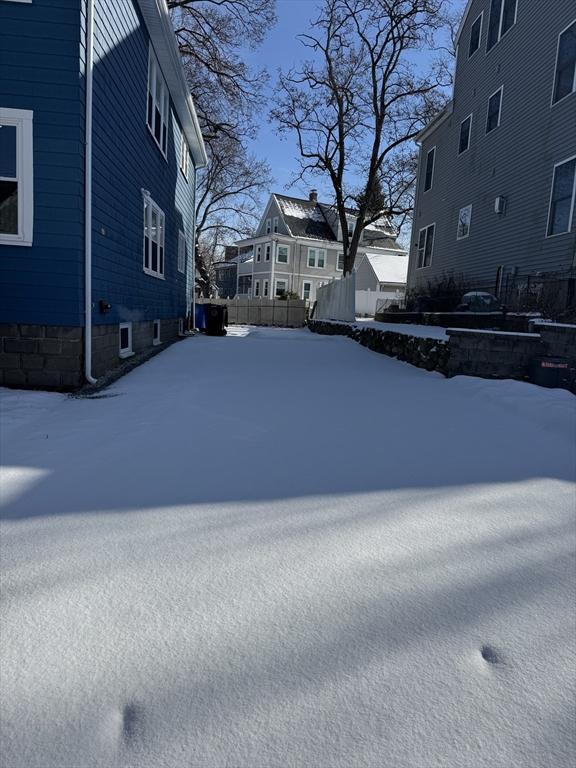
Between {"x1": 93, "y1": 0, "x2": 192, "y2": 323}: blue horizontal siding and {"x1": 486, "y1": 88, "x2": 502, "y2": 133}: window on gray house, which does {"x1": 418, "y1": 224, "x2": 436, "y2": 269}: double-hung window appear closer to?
{"x1": 486, "y1": 88, "x2": 502, "y2": 133}: window on gray house

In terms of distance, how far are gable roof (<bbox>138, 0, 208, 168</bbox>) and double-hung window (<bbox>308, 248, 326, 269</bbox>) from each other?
68.3ft

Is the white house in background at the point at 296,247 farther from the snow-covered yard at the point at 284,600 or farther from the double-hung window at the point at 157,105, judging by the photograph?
the snow-covered yard at the point at 284,600

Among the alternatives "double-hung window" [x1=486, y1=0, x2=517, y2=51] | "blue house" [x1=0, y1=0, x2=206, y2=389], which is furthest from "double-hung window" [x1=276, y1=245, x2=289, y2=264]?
"blue house" [x1=0, y1=0, x2=206, y2=389]

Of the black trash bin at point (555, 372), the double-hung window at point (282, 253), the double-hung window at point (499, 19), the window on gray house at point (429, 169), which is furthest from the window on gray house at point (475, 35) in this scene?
the double-hung window at point (282, 253)

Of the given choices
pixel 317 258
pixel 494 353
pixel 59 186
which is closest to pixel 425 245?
pixel 494 353

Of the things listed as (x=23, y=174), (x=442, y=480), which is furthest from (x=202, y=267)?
(x=442, y=480)

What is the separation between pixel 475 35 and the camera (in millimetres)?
13906

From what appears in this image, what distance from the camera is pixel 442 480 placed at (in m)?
3.04

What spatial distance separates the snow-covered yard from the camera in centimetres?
124

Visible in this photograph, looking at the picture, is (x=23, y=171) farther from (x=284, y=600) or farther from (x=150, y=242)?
(x=284, y=600)

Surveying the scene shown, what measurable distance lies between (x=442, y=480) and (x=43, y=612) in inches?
89.0

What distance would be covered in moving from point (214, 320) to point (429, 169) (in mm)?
9388

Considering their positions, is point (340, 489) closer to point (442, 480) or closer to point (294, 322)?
point (442, 480)

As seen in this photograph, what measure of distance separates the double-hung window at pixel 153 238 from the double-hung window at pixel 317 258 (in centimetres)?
2399
